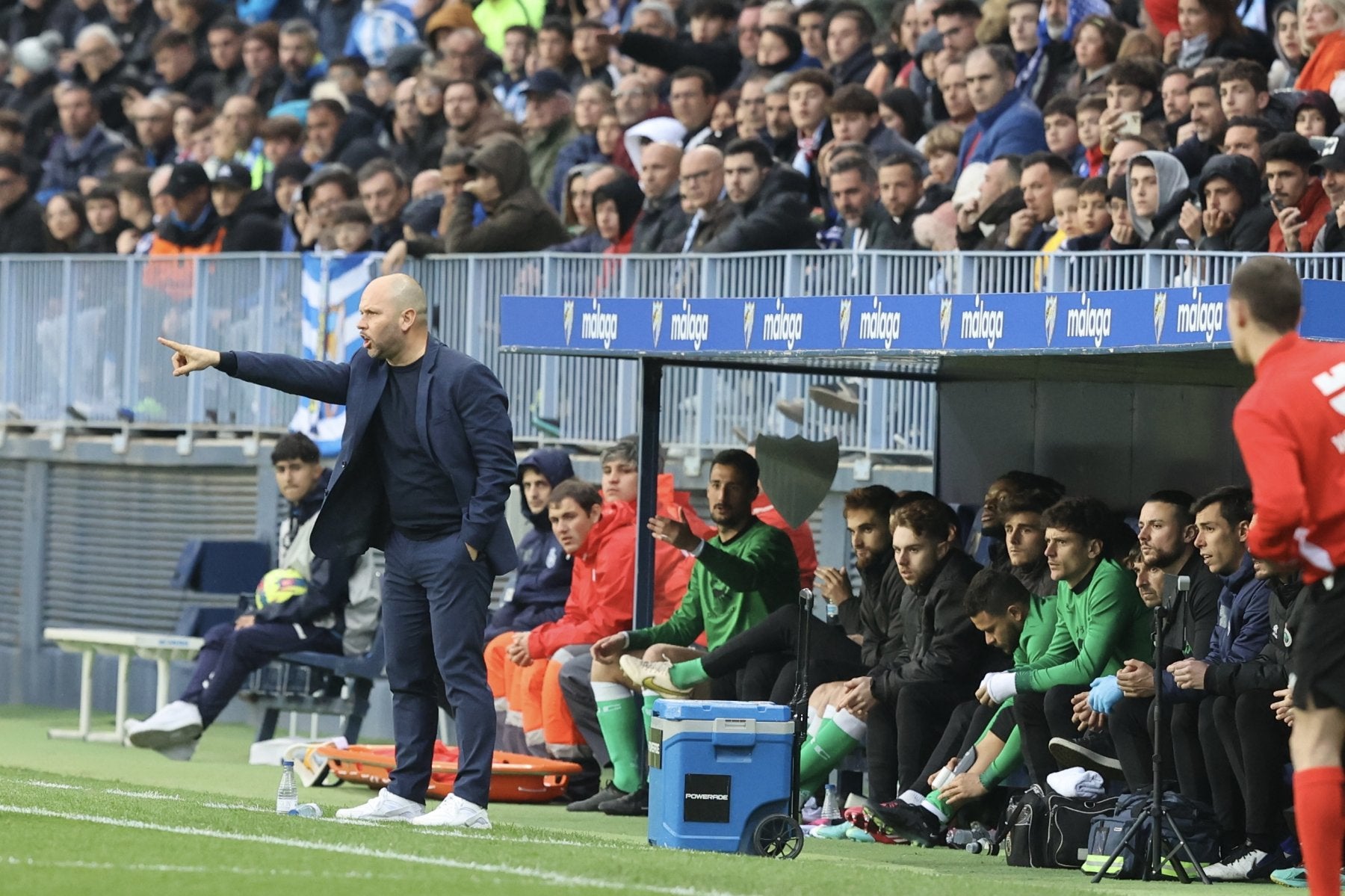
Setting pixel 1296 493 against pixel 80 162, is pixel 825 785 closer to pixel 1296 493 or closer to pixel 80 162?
pixel 1296 493

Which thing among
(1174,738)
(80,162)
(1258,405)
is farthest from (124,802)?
(80,162)

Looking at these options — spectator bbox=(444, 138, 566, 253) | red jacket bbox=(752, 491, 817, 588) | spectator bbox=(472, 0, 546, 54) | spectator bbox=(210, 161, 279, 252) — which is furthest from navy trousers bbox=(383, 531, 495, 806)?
spectator bbox=(472, 0, 546, 54)

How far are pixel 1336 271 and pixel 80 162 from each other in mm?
14048

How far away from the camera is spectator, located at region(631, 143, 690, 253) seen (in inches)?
618

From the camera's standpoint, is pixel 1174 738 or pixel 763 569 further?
pixel 763 569

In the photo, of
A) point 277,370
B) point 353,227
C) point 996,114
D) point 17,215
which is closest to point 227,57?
point 17,215

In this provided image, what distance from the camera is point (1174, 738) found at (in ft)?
32.5

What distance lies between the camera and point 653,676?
1209cm

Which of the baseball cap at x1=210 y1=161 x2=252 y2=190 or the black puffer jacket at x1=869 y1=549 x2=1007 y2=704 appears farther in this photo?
the baseball cap at x1=210 y1=161 x2=252 y2=190

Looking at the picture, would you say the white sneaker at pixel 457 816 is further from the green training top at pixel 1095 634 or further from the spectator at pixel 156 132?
the spectator at pixel 156 132

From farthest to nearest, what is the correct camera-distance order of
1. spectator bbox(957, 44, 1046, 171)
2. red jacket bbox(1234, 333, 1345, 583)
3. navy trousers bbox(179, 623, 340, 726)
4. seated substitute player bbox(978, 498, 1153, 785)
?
spectator bbox(957, 44, 1046, 171)
navy trousers bbox(179, 623, 340, 726)
seated substitute player bbox(978, 498, 1153, 785)
red jacket bbox(1234, 333, 1345, 583)

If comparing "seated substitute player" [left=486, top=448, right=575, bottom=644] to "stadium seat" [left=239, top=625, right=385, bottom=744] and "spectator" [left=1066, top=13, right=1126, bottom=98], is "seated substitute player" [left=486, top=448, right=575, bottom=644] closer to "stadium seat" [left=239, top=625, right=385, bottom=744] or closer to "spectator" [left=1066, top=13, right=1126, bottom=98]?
"stadium seat" [left=239, top=625, right=385, bottom=744]

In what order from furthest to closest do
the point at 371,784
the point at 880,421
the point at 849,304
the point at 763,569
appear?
1. the point at 880,421
2. the point at 371,784
3. the point at 763,569
4. the point at 849,304

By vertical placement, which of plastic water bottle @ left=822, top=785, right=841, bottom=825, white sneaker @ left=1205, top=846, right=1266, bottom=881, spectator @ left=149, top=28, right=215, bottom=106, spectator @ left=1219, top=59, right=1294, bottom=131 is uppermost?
spectator @ left=149, top=28, right=215, bottom=106
